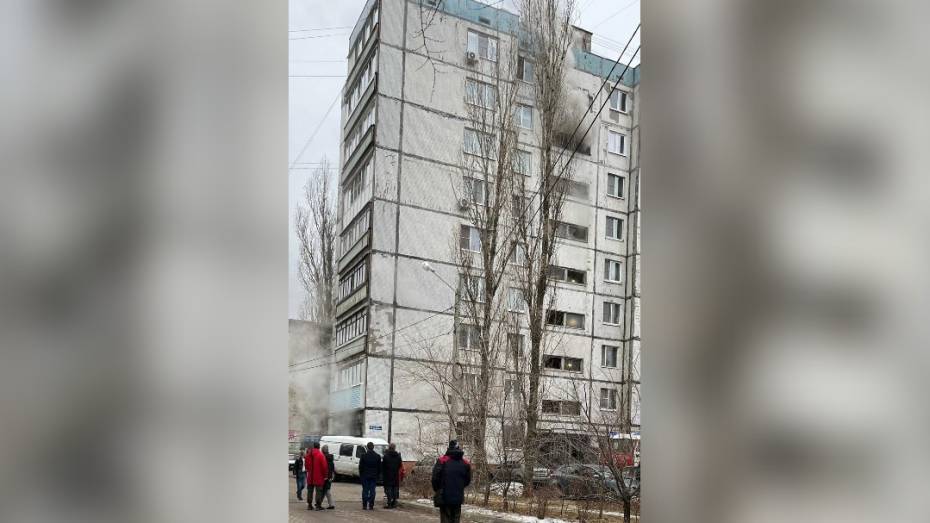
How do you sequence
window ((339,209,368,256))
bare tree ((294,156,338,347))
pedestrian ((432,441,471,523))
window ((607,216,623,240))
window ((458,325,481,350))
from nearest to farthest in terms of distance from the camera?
pedestrian ((432,441,471,523)) → window ((458,325,481,350)) → bare tree ((294,156,338,347)) → window ((339,209,368,256)) → window ((607,216,623,240))

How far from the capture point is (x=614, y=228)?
19516mm

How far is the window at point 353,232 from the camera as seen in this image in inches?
709

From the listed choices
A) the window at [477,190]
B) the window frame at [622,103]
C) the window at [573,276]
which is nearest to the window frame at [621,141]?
the window frame at [622,103]

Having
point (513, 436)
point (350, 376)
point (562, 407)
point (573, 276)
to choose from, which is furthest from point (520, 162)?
point (573, 276)

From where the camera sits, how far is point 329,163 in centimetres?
1590

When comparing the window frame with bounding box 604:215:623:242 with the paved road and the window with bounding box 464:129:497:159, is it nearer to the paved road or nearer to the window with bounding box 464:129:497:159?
the window with bounding box 464:129:497:159

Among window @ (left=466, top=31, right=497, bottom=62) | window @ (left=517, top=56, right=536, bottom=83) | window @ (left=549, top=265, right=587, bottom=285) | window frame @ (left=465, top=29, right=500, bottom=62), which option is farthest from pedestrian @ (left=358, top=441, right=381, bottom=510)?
window @ (left=549, top=265, right=587, bottom=285)

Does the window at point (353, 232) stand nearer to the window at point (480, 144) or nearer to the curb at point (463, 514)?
the window at point (480, 144)

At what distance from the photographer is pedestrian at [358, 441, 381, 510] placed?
8312 mm

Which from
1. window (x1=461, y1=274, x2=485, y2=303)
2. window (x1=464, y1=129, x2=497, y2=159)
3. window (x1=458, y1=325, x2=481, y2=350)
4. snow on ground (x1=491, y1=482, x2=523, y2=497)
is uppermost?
window (x1=464, y1=129, x2=497, y2=159)

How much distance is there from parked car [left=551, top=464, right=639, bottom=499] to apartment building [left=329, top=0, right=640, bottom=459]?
7.20 metres
